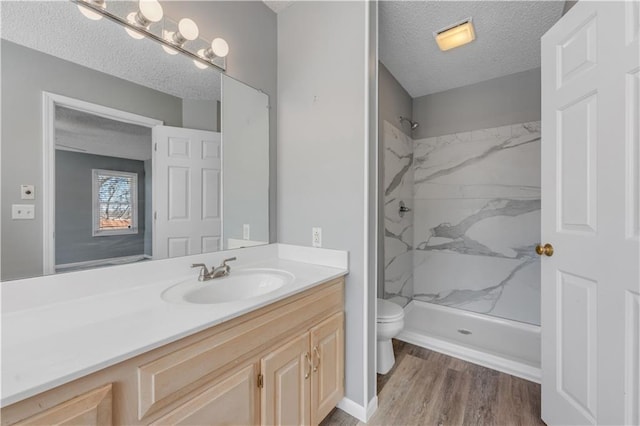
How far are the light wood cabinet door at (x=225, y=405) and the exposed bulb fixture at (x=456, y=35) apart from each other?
2377 mm

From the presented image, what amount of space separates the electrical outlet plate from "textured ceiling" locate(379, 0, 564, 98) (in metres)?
1.49

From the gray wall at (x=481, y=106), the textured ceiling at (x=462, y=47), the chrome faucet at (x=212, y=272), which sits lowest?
the chrome faucet at (x=212, y=272)

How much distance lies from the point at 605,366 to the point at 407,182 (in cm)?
208

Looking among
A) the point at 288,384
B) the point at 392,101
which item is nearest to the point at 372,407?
the point at 288,384

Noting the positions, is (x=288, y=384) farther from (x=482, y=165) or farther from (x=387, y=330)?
(x=482, y=165)

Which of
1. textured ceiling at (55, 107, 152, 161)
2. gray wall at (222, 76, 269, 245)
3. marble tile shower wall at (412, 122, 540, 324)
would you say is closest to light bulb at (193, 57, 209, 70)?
gray wall at (222, 76, 269, 245)

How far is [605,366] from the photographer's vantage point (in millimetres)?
1053

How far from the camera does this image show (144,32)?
117cm

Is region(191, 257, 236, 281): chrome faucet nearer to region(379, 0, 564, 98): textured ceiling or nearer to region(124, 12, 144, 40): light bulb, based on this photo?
region(124, 12, 144, 40): light bulb

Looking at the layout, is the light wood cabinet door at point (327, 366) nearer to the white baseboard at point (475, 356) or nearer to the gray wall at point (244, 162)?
the gray wall at point (244, 162)

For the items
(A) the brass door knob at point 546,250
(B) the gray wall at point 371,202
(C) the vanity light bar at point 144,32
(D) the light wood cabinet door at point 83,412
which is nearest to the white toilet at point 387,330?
(B) the gray wall at point 371,202

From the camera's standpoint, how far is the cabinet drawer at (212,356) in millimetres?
691

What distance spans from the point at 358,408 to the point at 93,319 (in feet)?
4.49

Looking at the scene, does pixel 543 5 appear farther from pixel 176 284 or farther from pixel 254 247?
pixel 176 284
